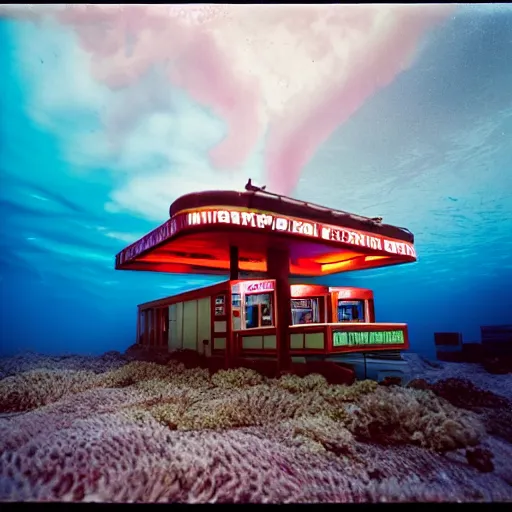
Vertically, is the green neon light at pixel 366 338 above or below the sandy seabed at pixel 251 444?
above

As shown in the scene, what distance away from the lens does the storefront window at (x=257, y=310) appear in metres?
12.1

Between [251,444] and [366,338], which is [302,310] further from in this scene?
[251,444]

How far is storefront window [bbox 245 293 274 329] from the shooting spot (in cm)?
1214

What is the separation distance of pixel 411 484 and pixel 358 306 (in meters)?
9.42

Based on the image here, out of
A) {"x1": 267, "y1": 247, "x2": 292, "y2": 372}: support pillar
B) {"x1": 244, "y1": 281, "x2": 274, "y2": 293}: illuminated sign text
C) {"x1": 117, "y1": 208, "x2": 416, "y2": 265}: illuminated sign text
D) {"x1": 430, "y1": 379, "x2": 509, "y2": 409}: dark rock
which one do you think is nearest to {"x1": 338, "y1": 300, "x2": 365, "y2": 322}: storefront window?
{"x1": 117, "y1": 208, "x2": 416, "y2": 265}: illuminated sign text

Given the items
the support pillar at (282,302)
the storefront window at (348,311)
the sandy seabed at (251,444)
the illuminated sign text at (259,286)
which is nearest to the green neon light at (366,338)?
the sandy seabed at (251,444)

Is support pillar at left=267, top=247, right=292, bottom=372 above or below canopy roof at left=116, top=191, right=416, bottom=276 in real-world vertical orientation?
below

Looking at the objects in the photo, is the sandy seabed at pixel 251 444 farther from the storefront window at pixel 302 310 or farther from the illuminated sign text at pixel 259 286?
the storefront window at pixel 302 310

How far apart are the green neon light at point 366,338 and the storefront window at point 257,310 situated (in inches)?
128

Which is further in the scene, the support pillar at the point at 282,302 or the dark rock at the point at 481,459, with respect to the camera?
the support pillar at the point at 282,302

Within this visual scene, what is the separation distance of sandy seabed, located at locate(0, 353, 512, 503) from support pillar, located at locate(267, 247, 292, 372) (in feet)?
4.37

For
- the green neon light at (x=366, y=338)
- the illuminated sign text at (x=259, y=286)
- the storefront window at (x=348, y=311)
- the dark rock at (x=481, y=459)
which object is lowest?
the dark rock at (x=481, y=459)

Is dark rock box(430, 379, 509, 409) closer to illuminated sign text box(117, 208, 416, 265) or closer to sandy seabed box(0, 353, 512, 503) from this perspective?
sandy seabed box(0, 353, 512, 503)

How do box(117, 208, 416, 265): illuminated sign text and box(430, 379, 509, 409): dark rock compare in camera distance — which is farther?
box(430, 379, 509, 409): dark rock
